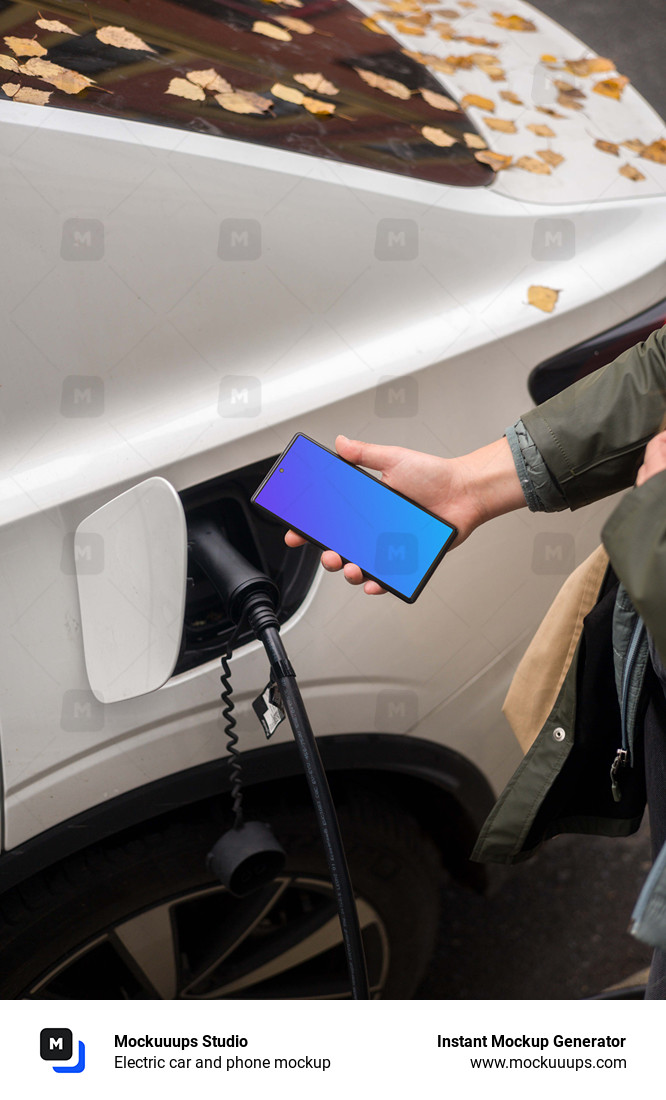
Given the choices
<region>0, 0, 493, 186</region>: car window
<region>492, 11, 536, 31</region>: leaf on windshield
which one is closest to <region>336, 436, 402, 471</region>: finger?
<region>0, 0, 493, 186</region>: car window

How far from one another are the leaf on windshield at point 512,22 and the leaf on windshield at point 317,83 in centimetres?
62

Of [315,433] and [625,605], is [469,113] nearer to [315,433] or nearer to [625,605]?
[315,433]

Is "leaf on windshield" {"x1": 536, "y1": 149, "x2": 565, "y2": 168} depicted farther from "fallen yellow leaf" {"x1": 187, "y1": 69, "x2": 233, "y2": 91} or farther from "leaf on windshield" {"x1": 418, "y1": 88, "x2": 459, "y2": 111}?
"fallen yellow leaf" {"x1": 187, "y1": 69, "x2": 233, "y2": 91}

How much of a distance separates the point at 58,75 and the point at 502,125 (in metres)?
0.88

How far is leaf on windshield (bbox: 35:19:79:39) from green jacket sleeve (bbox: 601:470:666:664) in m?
1.26

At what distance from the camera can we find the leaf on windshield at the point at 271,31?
1720 mm

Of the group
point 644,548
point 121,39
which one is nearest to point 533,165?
point 121,39

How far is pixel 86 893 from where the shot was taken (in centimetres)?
143

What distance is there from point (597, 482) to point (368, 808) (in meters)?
0.75

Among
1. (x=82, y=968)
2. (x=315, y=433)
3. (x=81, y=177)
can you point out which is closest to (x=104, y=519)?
(x=315, y=433)

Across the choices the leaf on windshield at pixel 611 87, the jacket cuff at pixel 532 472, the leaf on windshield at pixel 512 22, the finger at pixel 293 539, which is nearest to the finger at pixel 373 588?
the finger at pixel 293 539

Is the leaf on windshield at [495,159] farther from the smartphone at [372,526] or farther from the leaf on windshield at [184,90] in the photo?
the smartphone at [372,526]

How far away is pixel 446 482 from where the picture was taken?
1425 mm

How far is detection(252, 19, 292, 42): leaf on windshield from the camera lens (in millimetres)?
1720
